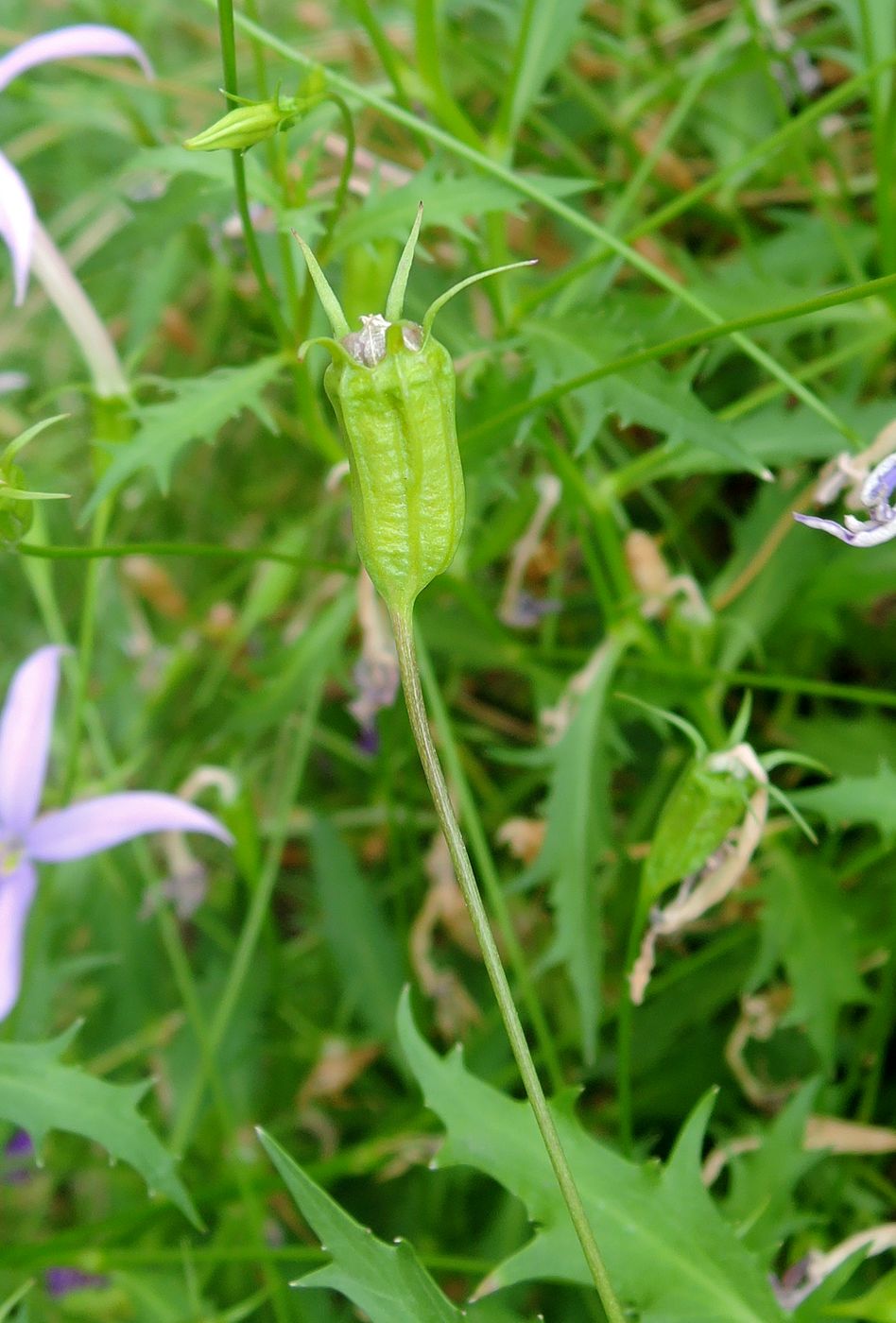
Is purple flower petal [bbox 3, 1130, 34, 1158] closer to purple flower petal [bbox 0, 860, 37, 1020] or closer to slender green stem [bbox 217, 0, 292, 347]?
purple flower petal [bbox 0, 860, 37, 1020]

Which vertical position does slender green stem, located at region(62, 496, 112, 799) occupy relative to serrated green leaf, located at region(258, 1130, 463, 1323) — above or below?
above

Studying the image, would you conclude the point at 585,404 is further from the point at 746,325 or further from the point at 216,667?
the point at 216,667

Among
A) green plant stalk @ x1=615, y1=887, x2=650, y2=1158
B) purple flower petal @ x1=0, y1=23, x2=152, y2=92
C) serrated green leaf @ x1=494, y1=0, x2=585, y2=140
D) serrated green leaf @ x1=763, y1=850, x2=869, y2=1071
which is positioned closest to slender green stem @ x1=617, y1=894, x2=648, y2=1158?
green plant stalk @ x1=615, y1=887, x2=650, y2=1158

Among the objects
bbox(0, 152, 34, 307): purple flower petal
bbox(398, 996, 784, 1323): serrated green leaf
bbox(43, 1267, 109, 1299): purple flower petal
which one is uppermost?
bbox(0, 152, 34, 307): purple flower petal

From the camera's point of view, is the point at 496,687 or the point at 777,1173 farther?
the point at 496,687

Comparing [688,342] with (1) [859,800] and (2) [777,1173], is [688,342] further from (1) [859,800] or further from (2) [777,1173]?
(2) [777,1173]

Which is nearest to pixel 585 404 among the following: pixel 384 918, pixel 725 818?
pixel 725 818

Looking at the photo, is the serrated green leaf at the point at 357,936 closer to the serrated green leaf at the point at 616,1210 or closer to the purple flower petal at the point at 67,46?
the serrated green leaf at the point at 616,1210

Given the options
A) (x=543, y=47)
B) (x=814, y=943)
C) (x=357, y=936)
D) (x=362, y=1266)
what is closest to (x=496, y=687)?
(x=357, y=936)
